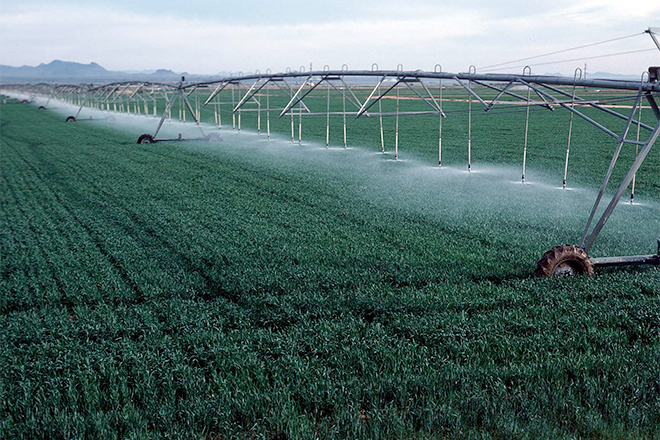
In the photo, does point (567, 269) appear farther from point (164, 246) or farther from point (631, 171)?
point (164, 246)

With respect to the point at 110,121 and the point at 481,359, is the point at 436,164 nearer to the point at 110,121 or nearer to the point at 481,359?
the point at 481,359

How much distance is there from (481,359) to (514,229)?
6246 mm

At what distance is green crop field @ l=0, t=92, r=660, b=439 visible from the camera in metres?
5.04

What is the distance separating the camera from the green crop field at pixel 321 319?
5.04m

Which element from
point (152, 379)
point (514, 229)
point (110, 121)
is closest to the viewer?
point (152, 379)

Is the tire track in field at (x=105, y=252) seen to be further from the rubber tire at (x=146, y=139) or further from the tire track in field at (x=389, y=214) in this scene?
the rubber tire at (x=146, y=139)

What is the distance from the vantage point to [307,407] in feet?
17.1

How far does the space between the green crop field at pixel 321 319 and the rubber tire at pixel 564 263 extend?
0.21 meters

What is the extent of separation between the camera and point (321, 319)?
701cm

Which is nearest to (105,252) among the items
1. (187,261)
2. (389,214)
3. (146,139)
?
(187,261)

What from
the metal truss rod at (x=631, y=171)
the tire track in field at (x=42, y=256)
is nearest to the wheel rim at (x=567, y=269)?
the metal truss rod at (x=631, y=171)

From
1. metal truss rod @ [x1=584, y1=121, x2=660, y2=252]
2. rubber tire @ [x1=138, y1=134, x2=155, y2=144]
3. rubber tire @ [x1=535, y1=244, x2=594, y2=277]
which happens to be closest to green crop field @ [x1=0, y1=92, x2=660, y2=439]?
rubber tire @ [x1=535, y1=244, x2=594, y2=277]

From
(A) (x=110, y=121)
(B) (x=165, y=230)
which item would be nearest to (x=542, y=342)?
(B) (x=165, y=230)

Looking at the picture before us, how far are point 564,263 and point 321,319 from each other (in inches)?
151
